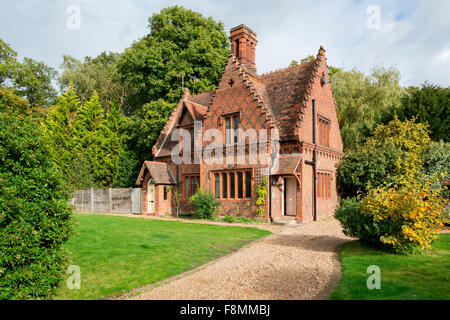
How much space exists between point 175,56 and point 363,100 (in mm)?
19692

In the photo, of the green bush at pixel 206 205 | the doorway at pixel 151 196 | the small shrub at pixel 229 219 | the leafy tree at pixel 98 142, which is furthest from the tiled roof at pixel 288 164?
the leafy tree at pixel 98 142

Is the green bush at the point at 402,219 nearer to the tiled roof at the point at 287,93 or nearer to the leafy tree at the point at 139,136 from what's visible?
the tiled roof at the point at 287,93

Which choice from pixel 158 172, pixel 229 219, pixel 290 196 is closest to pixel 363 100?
pixel 290 196

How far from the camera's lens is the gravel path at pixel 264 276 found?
6395mm

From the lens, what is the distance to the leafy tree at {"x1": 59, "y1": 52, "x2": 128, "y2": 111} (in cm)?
4716

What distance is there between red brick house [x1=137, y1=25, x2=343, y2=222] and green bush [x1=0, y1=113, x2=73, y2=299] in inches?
544

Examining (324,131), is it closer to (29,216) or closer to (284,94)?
(284,94)

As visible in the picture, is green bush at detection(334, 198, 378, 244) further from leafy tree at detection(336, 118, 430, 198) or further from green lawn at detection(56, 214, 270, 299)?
leafy tree at detection(336, 118, 430, 198)

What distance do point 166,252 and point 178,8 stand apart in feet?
103

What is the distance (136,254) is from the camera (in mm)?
9320

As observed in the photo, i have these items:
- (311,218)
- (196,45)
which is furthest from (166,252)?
(196,45)

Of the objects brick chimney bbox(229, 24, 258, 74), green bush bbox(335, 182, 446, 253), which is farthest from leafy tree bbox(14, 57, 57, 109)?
green bush bbox(335, 182, 446, 253)

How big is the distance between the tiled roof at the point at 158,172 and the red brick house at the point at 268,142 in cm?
8

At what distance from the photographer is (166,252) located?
32.1 ft
